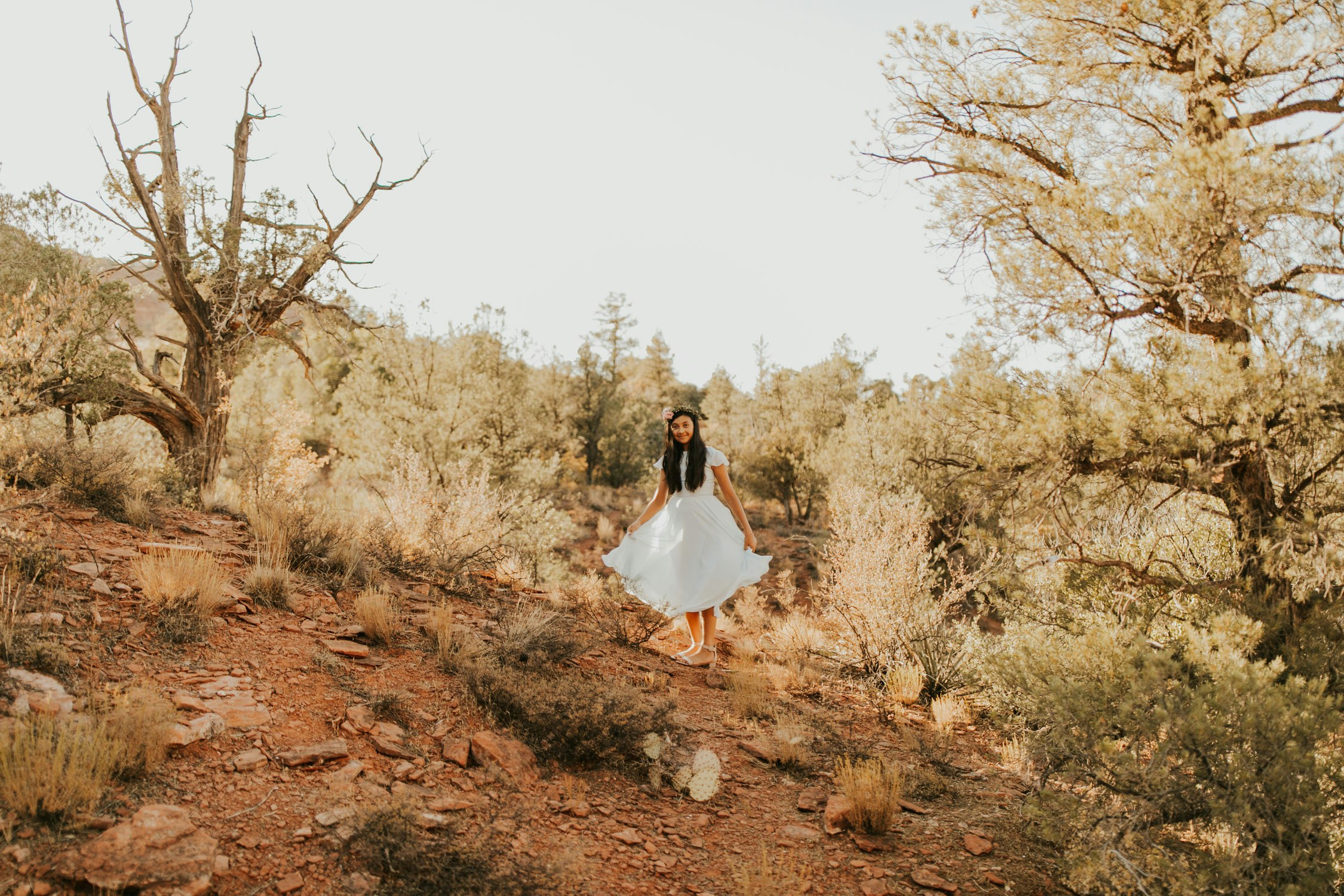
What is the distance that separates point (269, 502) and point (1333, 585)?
7753 mm

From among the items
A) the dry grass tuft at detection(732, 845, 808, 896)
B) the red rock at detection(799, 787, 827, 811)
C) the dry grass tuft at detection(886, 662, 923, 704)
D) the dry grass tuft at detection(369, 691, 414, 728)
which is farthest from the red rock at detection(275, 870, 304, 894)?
the dry grass tuft at detection(886, 662, 923, 704)

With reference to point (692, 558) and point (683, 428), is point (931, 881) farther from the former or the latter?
point (683, 428)

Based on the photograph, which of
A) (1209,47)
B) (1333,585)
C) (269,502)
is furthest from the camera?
(269,502)

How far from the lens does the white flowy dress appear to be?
5926 millimetres

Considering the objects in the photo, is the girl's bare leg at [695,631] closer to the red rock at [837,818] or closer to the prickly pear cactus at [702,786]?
the prickly pear cactus at [702,786]

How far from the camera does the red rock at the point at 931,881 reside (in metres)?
3.09

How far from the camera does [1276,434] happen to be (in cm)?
374

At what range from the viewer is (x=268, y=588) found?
5004mm

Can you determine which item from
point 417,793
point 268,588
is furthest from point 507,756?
point 268,588

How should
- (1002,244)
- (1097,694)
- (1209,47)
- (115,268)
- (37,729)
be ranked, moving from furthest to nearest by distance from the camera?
(115,268) < (1002,244) < (1209,47) < (1097,694) < (37,729)

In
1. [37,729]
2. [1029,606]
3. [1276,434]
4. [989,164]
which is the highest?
[989,164]

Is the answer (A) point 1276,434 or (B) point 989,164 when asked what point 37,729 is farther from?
(B) point 989,164

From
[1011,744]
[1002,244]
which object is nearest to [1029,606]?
[1011,744]

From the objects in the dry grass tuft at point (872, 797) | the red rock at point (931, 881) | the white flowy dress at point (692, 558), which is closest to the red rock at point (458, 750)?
the dry grass tuft at point (872, 797)
